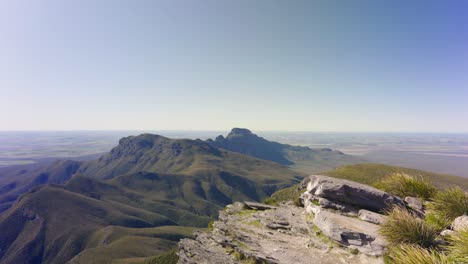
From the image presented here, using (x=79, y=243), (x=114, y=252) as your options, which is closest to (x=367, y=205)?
(x=114, y=252)

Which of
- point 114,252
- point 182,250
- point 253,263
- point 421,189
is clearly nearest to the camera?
point 253,263

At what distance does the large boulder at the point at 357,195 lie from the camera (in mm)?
16961

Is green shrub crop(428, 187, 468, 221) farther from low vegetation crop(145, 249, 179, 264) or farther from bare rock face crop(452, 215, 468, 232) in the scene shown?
low vegetation crop(145, 249, 179, 264)

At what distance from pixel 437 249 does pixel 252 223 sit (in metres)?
12.6

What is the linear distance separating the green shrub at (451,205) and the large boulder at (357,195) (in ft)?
6.94

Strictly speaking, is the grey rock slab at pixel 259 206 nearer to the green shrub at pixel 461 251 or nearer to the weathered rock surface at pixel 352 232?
the weathered rock surface at pixel 352 232

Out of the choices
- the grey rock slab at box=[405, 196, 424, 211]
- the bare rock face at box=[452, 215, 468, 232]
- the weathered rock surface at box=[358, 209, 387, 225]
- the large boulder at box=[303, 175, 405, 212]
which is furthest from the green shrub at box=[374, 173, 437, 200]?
the bare rock face at box=[452, 215, 468, 232]

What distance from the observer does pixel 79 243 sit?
19862 centimetres

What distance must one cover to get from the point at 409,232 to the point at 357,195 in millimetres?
6687

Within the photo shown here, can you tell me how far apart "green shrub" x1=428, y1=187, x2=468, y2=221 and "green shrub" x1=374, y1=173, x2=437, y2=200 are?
455cm

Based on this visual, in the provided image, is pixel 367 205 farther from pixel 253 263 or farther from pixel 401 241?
pixel 253 263

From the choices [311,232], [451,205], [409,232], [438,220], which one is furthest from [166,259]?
[409,232]

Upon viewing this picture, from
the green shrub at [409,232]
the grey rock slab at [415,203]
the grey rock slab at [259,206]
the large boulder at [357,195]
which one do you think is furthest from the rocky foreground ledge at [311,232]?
the grey rock slab at [259,206]

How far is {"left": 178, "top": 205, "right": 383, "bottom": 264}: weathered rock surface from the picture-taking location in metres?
13.5
